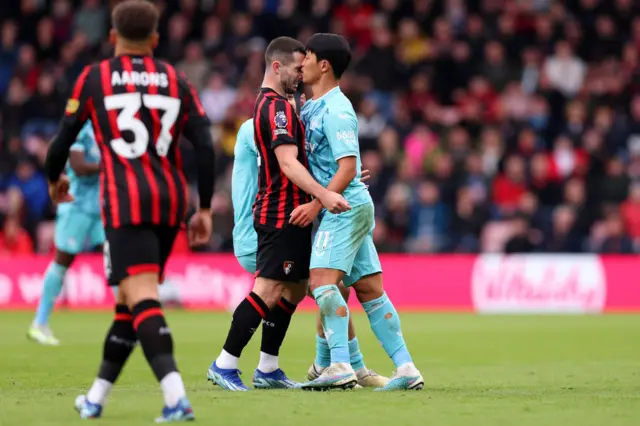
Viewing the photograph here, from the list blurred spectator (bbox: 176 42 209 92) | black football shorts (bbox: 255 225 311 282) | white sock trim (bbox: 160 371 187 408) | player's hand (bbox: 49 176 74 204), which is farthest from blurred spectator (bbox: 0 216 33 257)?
white sock trim (bbox: 160 371 187 408)

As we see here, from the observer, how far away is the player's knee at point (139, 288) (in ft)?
19.0

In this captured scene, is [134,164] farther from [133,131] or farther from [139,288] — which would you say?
[139,288]

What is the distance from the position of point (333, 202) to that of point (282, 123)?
0.60 meters

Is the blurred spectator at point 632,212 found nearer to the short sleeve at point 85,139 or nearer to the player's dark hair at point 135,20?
the short sleeve at point 85,139

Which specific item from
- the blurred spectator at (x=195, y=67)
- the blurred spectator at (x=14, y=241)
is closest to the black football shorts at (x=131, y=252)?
the blurred spectator at (x=14, y=241)

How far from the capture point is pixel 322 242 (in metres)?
7.30

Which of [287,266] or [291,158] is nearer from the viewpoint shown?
[291,158]

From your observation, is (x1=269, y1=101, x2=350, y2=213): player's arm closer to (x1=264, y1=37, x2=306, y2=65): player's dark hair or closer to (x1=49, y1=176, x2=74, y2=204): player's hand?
(x1=264, y1=37, x2=306, y2=65): player's dark hair

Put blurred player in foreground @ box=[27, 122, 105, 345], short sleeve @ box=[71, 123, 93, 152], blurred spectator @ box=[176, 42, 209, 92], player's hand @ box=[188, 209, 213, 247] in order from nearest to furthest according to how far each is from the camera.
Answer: player's hand @ box=[188, 209, 213, 247] → short sleeve @ box=[71, 123, 93, 152] → blurred player in foreground @ box=[27, 122, 105, 345] → blurred spectator @ box=[176, 42, 209, 92]

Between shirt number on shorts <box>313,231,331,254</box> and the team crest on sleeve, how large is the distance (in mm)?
716

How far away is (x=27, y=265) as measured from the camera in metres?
17.4

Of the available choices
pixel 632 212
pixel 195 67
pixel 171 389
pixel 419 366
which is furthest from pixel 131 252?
pixel 195 67

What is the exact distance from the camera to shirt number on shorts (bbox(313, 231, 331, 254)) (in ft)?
23.9

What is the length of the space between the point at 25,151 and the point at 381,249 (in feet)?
19.8
